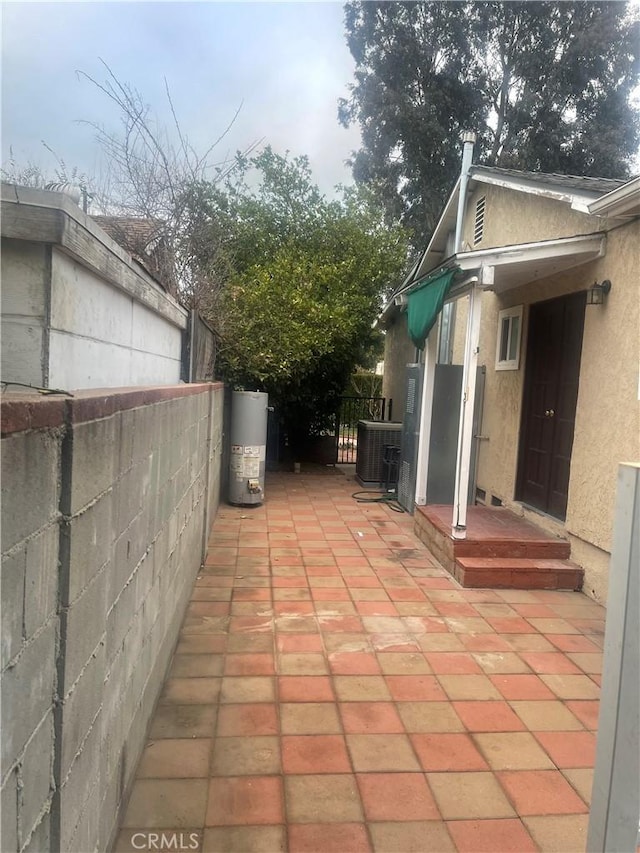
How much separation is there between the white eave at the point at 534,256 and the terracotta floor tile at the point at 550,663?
10.7 feet

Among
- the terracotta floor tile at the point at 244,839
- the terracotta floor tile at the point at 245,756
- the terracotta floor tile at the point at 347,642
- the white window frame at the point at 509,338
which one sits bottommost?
the terracotta floor tile at the point at 244,839

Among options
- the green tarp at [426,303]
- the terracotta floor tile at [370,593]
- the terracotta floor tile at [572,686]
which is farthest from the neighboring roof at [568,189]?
the terracotta floor tile at [572,686]

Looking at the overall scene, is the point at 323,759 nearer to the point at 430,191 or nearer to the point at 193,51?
the point at 193,51

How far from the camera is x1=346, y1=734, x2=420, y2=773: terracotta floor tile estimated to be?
2646mm

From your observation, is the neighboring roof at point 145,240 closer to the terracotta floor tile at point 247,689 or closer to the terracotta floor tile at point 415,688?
the terracotta floor tile at point 247,689

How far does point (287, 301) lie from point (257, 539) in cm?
400

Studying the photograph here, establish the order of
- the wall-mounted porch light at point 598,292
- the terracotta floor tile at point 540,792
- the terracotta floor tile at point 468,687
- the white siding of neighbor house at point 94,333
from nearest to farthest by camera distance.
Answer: the white siding of neighbor house at point 94,333
the terracotta floor tile at point 540,792
the terracotta floor tile at point 468,687
the wall-mounted porch light at point 598,292

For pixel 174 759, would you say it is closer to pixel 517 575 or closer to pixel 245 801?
pixel 245 801

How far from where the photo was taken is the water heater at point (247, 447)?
7781 millimetres

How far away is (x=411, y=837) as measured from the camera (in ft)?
7.33

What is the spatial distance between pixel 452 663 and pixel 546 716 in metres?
0.68

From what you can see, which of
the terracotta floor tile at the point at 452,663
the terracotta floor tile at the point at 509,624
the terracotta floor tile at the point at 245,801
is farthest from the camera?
the terracotta floor tile at the point at 509,624

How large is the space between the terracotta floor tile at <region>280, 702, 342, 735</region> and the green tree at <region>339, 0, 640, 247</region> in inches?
700

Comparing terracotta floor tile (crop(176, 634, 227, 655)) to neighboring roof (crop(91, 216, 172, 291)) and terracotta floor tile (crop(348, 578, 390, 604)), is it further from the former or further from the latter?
neighboring roof (crop(91, 216, 172, 291))
